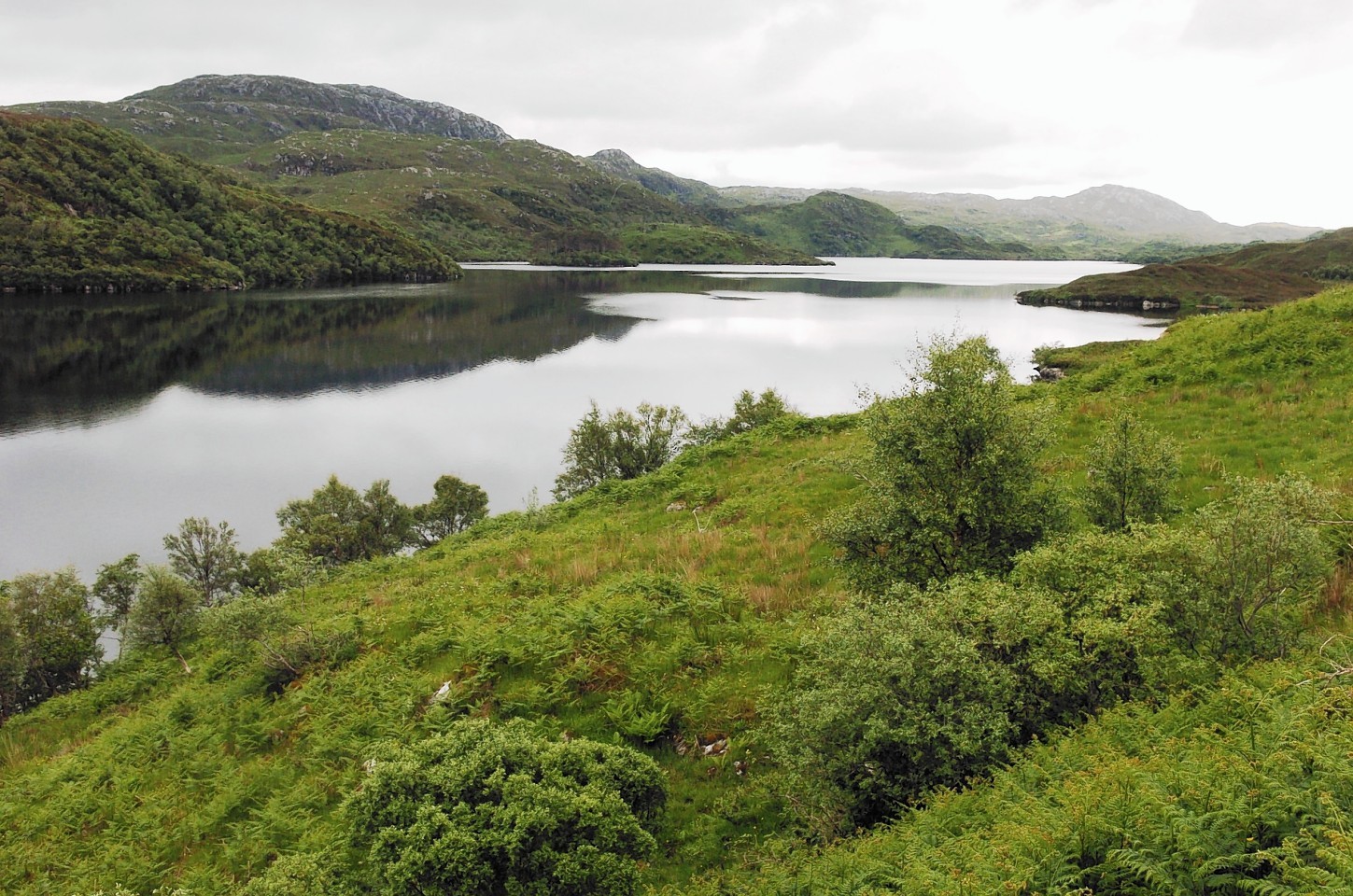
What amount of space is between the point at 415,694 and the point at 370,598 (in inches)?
362

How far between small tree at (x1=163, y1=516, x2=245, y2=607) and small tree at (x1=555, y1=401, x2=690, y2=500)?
65.1ft

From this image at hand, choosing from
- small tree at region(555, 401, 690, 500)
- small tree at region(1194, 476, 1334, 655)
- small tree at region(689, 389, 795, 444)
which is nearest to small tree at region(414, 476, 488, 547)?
small tree at region(555, 401, 690, 500)

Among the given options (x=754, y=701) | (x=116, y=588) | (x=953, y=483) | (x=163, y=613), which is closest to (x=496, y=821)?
(x=754, y=701)

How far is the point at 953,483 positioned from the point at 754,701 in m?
5.46

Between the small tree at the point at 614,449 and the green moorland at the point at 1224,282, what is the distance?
100738mm

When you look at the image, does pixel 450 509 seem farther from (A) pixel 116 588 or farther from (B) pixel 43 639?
(B) pixel 43 639

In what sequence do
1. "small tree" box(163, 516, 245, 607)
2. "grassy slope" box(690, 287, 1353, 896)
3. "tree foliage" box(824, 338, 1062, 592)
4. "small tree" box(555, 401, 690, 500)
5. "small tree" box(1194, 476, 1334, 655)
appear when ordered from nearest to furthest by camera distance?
1. "grassy slope" box(690, 287, 1353, 896)
2. "small tree" box(1194, 476, 1334, 655)
3. "tree foliage" box(824, 338, 1062, 592)
4. "small tree" box(163, 516, 245, 607)
5. "small tree" box(555, 401, 690, 500)

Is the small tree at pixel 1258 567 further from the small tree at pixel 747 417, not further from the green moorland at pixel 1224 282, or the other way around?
the green moorland at pixel 1224 282

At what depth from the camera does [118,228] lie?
165125mm

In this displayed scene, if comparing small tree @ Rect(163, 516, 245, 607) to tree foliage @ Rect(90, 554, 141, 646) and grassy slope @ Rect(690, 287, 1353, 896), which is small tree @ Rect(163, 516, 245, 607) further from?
grassy slope @ Rect(690, 287, 1353, 896)

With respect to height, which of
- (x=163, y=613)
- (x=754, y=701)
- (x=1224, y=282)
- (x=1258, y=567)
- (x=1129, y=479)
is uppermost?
(x=1224, y=282)

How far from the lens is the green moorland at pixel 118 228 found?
14775 centimetres

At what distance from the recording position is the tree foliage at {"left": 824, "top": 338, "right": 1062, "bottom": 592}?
1144 centimetres

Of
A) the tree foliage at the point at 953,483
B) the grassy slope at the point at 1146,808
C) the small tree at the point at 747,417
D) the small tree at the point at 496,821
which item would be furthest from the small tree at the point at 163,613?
the small tree at the point at 747,417
